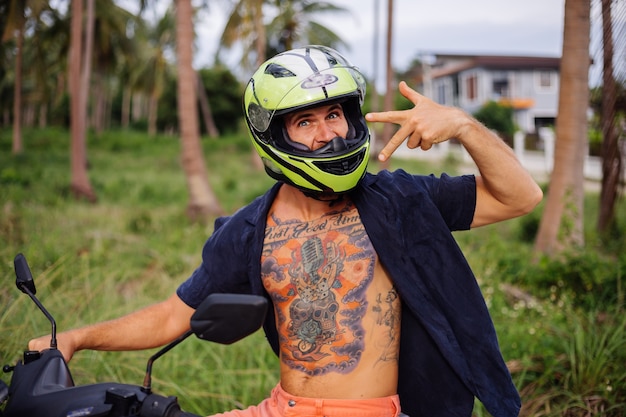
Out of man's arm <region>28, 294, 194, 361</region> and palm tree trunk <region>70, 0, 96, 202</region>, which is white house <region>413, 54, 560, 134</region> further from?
man's arm <region>28, 294, 194, 361</region>

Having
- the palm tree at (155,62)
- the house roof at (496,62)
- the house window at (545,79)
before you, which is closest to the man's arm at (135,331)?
the palm tree at (155,62)

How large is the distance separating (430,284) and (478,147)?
518 mm

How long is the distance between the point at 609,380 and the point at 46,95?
2805 centimetres

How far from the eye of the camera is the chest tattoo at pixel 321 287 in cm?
238

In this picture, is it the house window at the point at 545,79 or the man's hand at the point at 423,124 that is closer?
the man's hand at the point at 423,124

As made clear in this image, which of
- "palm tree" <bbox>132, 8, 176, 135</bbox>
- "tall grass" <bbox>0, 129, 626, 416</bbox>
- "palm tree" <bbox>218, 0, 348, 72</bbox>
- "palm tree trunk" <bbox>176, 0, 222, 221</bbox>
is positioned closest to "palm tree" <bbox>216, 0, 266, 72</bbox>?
"palm tree" <bbox>218, 0, 348, 72</bbox>

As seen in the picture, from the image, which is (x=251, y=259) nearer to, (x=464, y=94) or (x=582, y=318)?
(x=582, y=318)

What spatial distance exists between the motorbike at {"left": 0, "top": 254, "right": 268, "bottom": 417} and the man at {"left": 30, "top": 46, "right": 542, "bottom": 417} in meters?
0.34

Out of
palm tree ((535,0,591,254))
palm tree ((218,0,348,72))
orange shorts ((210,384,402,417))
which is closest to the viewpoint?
orange shorts ((210,384,402,417))

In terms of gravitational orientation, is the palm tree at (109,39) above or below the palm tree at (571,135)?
above

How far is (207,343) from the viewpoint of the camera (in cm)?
514

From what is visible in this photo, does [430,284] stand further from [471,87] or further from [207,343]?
[471,87]

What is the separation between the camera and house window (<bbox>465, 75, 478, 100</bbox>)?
133ft

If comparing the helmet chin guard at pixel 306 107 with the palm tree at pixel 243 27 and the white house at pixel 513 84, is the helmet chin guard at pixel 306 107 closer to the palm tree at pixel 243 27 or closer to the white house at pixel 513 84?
the palm tree at pixel 243 27
